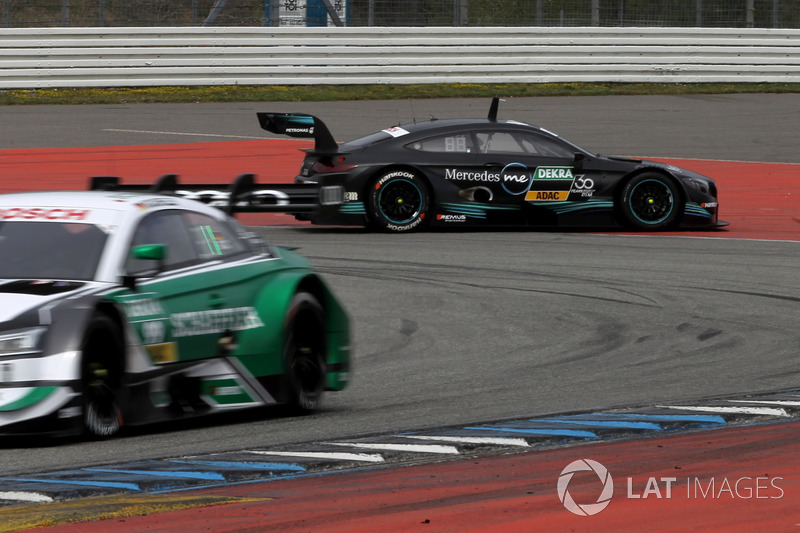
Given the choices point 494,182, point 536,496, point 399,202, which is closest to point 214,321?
point 536,496

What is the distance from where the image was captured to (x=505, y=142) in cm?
1589

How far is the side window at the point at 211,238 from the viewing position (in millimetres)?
7113

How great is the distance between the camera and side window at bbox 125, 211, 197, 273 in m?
6.80

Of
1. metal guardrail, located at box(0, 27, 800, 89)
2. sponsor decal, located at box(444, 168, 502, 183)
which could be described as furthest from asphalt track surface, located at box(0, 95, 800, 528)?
metal guardrail, located at box(0, 27, 800, 89)

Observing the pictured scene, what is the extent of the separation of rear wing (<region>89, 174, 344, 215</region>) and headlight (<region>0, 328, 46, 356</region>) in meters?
1.92

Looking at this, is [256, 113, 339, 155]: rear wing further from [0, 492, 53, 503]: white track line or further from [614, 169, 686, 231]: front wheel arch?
[0, 492, 53, 503]: white track line

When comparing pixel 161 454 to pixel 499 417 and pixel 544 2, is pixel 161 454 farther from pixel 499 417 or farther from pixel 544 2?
pixel 544 2

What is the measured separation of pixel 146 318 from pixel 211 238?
0.91 meters

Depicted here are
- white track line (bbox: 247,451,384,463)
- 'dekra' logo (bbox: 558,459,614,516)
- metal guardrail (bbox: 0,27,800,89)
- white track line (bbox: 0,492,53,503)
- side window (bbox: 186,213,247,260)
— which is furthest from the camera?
metal guardrail (bbox: 0,27,800,89)

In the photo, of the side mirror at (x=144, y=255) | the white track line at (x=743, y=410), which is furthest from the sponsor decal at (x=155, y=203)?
the white track line at (x=743, y=410)

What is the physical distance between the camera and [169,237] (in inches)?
275

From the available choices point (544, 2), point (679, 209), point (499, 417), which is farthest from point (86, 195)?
point (544, 2)

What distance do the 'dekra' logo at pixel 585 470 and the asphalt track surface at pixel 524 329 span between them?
1341mm

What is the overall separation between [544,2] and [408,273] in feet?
60.2
